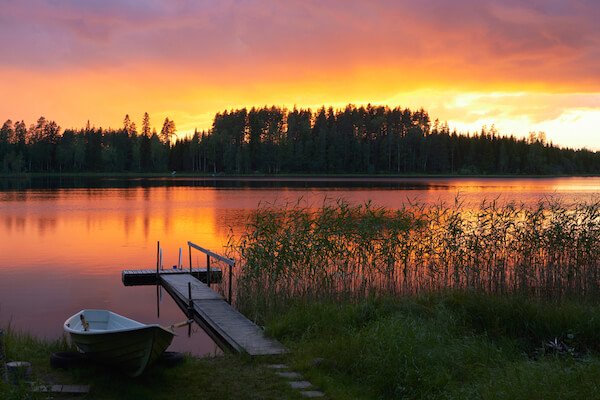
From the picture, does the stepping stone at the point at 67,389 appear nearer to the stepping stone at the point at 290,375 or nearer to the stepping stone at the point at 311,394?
the stepping stone at the point at 290,375

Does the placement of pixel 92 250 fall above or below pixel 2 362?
below

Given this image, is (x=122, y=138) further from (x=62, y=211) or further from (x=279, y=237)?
(x=279, y=237)

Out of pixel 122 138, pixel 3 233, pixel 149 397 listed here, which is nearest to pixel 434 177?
pixel 122 138

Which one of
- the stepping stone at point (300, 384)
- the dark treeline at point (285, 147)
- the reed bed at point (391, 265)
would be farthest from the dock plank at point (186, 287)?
the dark treeline at point (285, 147)

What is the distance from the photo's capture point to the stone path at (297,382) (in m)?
7.87

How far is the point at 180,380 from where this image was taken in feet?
28.0

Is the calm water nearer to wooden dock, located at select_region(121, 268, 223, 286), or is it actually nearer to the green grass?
wooden dock, located at select_region(121, 268, 223, 286)

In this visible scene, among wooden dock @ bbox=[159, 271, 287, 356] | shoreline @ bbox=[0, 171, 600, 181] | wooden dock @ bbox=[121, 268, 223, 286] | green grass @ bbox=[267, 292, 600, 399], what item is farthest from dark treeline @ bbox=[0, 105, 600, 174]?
green grass @ bbox=[267, 292, 600, 399]

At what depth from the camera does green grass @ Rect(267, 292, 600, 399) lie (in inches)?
294

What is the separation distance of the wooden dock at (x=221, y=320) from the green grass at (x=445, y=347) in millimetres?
456

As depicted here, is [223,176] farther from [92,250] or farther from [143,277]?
[143,277]

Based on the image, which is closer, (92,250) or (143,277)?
(143,277)

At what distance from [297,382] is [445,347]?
250 cm

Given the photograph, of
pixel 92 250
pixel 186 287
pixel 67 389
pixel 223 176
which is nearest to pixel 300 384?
pixel 67 389
